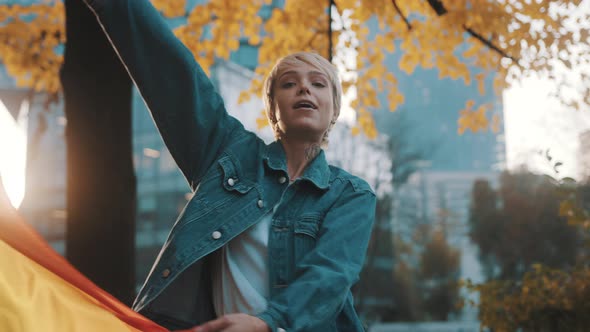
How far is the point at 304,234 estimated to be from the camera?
173cm

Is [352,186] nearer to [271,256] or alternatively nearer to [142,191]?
[271,256]

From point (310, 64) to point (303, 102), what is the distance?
127 mm

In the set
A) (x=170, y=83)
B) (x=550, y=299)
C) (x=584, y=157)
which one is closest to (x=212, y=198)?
(x=170, y=83)

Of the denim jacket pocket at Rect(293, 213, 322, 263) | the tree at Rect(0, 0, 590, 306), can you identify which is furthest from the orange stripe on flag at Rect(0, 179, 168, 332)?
the tree at Rect(0, 0, 590, 306)

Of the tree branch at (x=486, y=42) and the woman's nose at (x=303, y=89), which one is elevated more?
the tree branch at (x=486, y=42)

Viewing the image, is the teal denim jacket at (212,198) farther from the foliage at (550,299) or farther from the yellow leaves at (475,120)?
the yellow leaves at (475,120)

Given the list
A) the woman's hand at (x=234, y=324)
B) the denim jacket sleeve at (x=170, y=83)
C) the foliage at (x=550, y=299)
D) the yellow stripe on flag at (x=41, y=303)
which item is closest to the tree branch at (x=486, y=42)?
the foliage at (x=550, y=299)

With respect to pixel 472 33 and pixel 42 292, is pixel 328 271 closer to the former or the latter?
pixel 42 292

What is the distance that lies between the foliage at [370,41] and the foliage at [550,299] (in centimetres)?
104

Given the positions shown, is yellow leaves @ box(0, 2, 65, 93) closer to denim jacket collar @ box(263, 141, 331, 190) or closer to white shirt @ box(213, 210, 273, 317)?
denim jacket collar @ box(263, 141, 331, 190)

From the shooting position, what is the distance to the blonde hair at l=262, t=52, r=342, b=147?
1.91 meters

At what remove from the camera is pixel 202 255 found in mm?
1681

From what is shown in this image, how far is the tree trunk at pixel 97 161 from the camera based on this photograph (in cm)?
427

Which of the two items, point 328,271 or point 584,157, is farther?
point 584,157
